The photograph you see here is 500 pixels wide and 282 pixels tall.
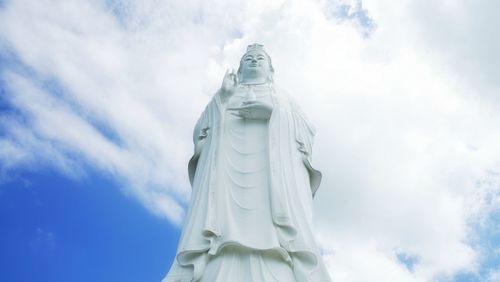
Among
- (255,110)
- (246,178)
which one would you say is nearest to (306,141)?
(255,110)

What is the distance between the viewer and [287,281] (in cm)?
739

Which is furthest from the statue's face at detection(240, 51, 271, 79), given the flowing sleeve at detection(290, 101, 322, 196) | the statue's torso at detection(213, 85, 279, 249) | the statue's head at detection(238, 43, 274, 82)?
the flowing sleeve at detection(290, 101, 322, 196)

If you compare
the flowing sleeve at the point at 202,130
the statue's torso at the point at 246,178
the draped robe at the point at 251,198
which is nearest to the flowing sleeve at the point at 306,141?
the draped robe at the point at 251,198

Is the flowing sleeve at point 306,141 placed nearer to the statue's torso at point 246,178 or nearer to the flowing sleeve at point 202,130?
the statue's torso at point 246,178

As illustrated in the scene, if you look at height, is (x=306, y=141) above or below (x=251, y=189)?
above

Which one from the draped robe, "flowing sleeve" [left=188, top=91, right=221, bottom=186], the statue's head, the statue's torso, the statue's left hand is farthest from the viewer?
the statue's head

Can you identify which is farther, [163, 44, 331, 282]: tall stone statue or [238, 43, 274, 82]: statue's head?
[238, 43, 274, 82]: statue's head

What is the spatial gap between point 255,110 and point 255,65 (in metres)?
1.37

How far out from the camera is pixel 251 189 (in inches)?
337

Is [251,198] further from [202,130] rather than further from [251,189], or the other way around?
[202,130]

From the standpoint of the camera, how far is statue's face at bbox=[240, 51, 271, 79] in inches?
408

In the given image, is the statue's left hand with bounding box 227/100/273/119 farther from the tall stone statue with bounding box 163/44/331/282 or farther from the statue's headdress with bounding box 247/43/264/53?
the statue's headdress with bounding box 247/43/264/53

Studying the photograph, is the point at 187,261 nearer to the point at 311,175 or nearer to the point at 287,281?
the point at 287,281

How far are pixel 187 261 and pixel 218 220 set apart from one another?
712mm
